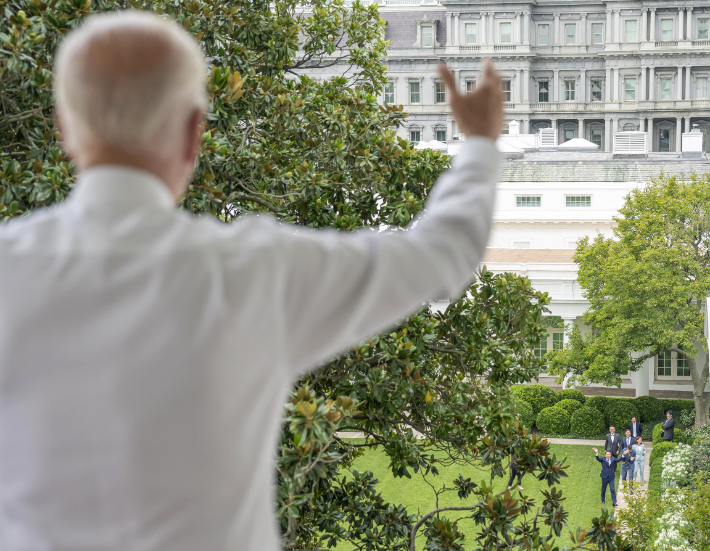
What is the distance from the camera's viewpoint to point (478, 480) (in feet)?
50.5

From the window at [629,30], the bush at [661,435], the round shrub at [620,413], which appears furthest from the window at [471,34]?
the bush at [661,435]

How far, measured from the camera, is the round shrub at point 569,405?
20.8 m

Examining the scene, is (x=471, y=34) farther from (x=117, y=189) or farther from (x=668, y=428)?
(x=117, y=189)

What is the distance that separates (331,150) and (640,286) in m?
17.0

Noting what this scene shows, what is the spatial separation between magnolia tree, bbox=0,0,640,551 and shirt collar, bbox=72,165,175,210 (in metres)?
2.86

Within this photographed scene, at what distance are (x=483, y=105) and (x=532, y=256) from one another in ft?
86.3

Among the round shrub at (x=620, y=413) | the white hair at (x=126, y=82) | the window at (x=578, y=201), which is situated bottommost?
the round shrub at (x=620, y=413)

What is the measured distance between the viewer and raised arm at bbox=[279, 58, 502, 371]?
1064mm

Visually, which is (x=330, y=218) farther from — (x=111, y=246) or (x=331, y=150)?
(x=111, y=246)

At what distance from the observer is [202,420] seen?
98 centimetres

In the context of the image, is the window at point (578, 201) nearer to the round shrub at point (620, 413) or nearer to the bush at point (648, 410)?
the bush at point (648, 410)

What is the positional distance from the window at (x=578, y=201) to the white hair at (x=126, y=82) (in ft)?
97.0

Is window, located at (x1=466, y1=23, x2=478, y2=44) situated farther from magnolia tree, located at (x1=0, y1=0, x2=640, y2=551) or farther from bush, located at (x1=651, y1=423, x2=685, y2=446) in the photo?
magnolia tree, located at (x1=0, y1=0, x2=640, y2=551)

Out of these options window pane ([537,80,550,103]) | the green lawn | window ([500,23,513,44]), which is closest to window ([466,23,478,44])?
window ([500,23,513,44])
